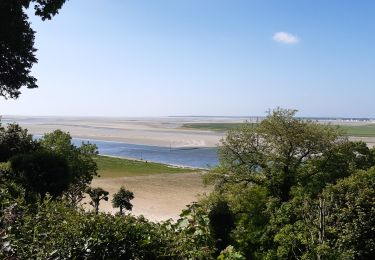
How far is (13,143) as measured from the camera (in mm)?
29172

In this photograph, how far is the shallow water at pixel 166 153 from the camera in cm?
7881

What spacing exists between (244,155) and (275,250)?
7.45 metres

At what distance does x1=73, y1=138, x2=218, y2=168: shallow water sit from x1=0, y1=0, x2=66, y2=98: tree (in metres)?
53.1

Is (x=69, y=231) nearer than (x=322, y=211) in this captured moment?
Yes

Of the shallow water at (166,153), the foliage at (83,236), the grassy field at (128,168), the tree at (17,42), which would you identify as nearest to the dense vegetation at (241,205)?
the foliage at (83,236)

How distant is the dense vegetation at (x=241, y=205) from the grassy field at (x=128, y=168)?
2677 cm

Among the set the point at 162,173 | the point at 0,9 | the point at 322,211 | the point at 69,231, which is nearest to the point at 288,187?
the point at 322,211

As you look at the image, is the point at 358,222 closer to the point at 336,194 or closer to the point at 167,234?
the point at 336,194

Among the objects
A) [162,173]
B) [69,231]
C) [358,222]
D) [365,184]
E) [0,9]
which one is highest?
[0,9]

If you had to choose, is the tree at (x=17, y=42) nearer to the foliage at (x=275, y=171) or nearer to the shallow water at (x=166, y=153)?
the foliage at (x=275, y=171)

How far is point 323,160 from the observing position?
26516 millimetres

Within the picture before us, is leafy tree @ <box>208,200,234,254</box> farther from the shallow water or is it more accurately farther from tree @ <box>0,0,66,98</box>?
the shallow water

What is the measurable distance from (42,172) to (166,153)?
70.4 meters

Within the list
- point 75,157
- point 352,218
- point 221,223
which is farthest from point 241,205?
point 75,157
